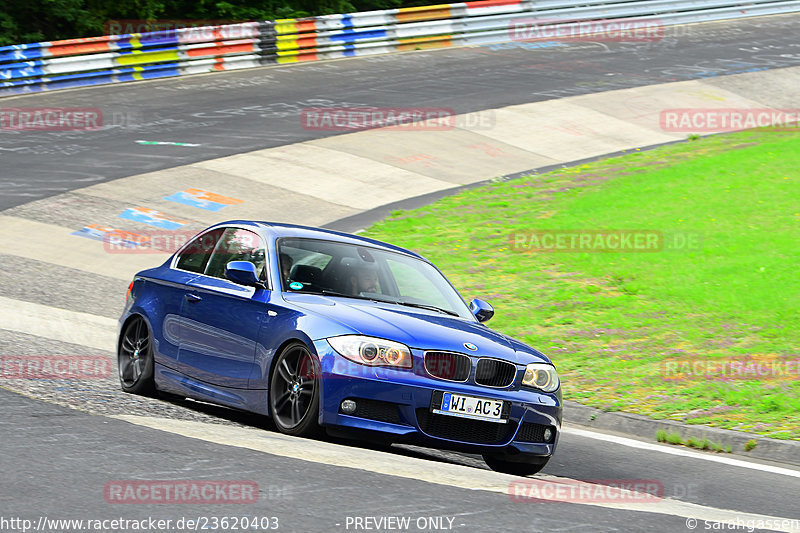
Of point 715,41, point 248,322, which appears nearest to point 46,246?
point 248,322

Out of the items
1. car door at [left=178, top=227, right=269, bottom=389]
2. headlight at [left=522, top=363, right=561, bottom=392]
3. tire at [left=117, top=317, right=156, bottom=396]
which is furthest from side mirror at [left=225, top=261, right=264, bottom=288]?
headlight at [left=522, top=363, right=561, bottom=392]

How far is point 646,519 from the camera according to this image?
5.67 m

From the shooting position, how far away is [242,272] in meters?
7.75

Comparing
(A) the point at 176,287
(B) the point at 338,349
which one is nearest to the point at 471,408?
(B) the point at 338,349

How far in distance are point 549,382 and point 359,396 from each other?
1.44 m

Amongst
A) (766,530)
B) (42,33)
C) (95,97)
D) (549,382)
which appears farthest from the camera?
(42,33)

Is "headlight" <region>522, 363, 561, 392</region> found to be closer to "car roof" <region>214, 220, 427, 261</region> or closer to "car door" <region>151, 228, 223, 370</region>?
"car roof" <region>214, 220, 427, 261</region>

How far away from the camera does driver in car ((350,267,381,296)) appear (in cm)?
801

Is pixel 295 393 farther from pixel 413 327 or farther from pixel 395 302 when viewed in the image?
pixel 395 302

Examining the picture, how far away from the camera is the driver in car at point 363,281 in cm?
801

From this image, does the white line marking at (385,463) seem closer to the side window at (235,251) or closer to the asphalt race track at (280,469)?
the asphalt race track at (280,469)

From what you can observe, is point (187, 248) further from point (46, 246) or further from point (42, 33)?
point (42, 33)

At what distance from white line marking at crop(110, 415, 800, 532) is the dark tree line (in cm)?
2382

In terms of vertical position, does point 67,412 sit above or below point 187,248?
below
